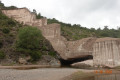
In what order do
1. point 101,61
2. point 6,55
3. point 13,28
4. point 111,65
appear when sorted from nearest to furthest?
point 111,65
point 101,61
point 6,55
point 13,28

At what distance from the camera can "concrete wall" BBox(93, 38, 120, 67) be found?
27781 mm

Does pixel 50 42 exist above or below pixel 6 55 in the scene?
above

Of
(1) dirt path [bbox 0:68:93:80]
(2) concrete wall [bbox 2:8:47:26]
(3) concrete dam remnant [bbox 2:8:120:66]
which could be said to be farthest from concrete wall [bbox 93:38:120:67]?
(2) concrete wall [bbox 2:8:47:26]

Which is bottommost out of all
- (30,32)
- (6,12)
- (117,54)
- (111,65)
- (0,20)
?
(111,65)

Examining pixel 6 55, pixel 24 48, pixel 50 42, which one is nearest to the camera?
pixel 6 55

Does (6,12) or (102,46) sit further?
(6,12)

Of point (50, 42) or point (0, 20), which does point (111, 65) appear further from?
point (0, 20)

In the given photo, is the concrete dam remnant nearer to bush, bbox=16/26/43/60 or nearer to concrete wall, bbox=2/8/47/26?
bush, bbox=16/26/43/60

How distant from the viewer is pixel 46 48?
42344mm

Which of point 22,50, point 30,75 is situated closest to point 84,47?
point 22,50

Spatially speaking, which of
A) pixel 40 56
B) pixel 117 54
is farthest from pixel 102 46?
pixel 40 56

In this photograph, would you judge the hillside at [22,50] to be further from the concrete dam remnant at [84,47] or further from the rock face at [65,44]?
the concrete dam remnant at [84,47]

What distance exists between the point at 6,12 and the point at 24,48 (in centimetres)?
3387

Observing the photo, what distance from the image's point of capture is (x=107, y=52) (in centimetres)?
2897
